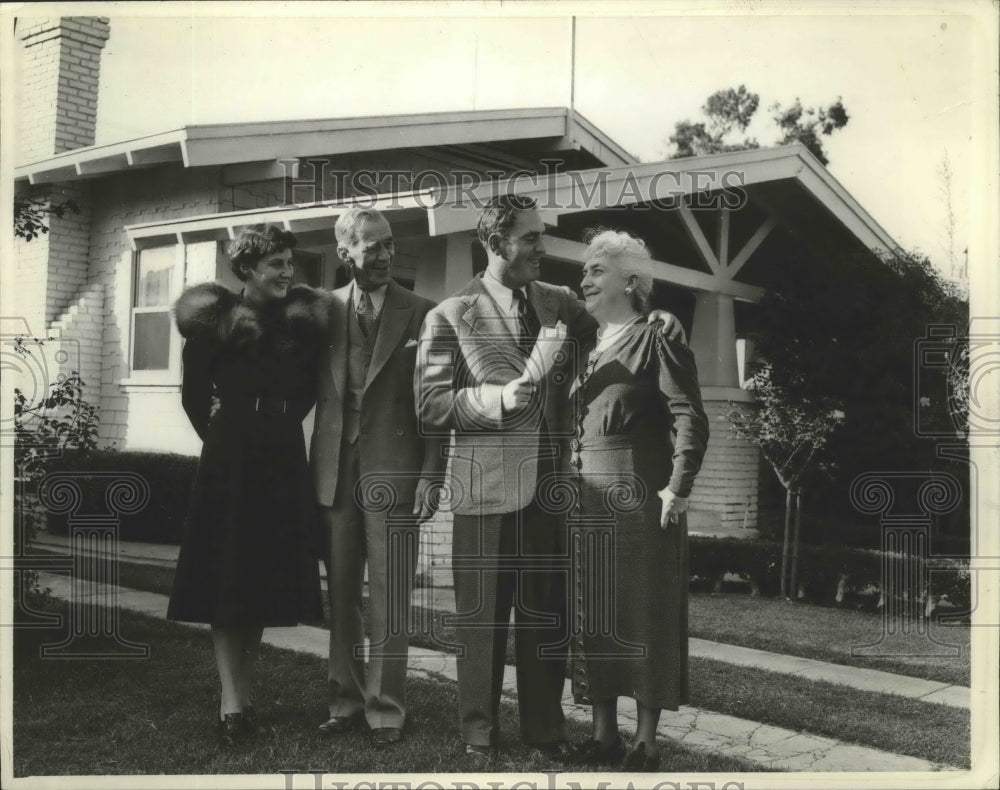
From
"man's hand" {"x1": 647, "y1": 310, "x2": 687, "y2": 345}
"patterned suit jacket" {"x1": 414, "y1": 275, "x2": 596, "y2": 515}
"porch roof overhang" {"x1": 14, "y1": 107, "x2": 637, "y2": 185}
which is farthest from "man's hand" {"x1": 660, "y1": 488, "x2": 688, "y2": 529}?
"porch roof overhang" {"x1": 14, "y1": 107, "x2": 637, "y2": 185}

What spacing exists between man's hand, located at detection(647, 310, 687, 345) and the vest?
3.47ft

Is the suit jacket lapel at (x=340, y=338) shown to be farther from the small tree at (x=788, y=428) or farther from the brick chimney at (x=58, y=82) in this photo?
the small tree at (x=788, y=428)


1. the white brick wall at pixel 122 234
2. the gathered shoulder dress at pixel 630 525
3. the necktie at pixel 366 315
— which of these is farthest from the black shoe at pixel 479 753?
the white brick wall at pixel 122 234

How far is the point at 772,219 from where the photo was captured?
497cm

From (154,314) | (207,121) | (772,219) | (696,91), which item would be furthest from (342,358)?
(772,219)

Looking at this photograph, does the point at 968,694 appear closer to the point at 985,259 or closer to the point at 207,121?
the point at 985,259

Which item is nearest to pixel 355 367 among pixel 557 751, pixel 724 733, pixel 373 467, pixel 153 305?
pixel 373 467

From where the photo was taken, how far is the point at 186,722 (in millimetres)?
3873

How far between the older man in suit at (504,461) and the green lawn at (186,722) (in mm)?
256

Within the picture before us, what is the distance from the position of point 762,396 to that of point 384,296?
2.14 m

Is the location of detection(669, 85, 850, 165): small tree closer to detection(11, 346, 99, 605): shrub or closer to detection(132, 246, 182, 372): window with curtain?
detection(132, 246, 182, 372): window with curtain

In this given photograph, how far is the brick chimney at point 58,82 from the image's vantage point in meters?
4.12

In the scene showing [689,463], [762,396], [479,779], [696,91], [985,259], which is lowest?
[479,779]

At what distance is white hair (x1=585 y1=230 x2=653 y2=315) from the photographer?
144 inches
